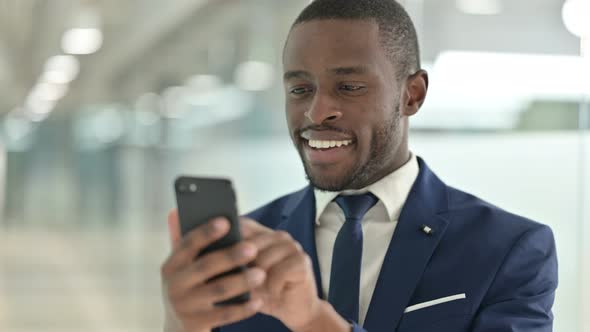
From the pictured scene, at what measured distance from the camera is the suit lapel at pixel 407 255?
5.44 feet

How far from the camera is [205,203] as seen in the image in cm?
118

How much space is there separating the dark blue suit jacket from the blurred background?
1207 mm

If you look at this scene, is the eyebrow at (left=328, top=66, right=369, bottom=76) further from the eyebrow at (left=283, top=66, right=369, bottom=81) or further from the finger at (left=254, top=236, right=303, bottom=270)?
the finger at (left=254, top=236, right=303, bottom=270)

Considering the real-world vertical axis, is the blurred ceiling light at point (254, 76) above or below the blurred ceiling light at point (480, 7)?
below

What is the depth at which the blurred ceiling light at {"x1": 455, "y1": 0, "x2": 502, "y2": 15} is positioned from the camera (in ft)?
10.4

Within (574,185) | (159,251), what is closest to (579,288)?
(574,185)

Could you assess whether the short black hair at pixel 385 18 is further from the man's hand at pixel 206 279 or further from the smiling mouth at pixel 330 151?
the man's hand at pixel 206 279

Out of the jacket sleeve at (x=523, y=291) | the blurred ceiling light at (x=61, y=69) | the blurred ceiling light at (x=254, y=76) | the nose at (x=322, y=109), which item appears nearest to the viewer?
the jacket sleeve at (x=523, y=291)

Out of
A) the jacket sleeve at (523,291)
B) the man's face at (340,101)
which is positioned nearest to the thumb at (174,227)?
the man's face at (340,101)

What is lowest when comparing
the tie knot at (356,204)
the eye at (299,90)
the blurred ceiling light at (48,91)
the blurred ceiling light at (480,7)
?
the blurred ceiling light at (48,91)

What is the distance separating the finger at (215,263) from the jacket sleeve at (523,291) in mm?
645

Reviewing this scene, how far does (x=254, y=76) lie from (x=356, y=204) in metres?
4.35

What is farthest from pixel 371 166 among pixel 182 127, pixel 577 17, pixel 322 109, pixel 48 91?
pixel 48 91

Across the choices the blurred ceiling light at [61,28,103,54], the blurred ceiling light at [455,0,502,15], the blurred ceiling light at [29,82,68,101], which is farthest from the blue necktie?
the blurred ceiling light at [29,82,68,101]
